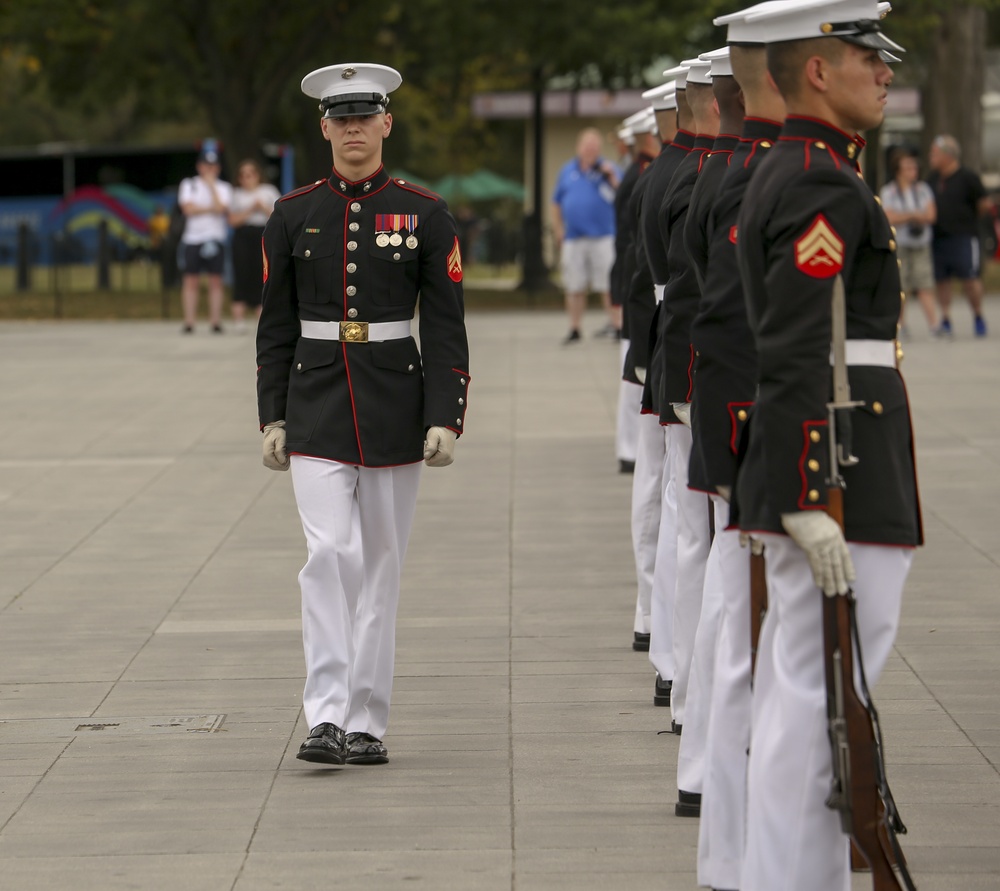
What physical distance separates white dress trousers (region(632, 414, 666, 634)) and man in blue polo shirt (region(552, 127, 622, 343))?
11.5 metres

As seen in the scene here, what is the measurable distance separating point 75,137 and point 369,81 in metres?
78.1

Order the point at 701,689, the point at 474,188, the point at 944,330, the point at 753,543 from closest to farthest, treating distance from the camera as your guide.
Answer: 1. the point at 753,543
2. the point at 701,689
3. the point at 944,330
4. the point at 474,188

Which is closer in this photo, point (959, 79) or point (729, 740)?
point (729, 740)

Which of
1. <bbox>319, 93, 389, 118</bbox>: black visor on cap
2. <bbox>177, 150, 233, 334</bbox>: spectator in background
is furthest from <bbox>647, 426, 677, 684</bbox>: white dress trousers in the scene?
<bbox>177, 150, 233, 334</bbox>: spectator in background

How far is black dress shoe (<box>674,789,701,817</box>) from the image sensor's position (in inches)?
191

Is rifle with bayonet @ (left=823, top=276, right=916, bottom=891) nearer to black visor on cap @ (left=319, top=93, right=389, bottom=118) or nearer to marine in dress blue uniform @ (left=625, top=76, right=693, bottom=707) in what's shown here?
marine in dress blue uniform @ (left=625, top=76, right=693, bottom=707)

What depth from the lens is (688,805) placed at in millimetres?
4875

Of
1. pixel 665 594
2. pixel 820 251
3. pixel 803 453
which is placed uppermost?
pixel 820 251

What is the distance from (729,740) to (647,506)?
8.22ft

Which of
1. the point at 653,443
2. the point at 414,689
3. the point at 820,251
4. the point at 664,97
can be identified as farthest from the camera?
the point at 664,97

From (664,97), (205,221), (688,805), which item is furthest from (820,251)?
(205,221)

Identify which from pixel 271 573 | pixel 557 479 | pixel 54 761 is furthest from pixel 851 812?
pixel 557 479

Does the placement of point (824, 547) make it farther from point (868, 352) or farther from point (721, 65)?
point (721, 65)

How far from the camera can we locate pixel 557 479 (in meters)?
11.0
